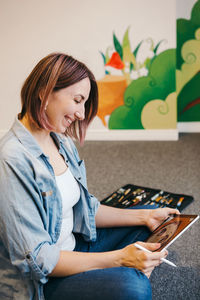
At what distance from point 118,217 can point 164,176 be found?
143 centimetres

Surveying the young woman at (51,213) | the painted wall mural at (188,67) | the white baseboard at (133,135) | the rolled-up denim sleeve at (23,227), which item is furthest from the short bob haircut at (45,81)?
the painted wall mural at (188,67)

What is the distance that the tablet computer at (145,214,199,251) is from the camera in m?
1.08

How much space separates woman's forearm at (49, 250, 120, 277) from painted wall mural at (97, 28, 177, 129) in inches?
107

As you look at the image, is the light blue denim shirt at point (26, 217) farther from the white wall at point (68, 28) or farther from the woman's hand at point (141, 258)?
the white wall at point (68, 28)

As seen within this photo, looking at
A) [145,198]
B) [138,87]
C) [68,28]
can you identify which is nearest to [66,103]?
[145,198]

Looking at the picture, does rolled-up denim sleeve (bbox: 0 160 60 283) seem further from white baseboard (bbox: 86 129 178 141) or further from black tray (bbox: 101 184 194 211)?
white baseboard (bbox: 86 129 178 141)

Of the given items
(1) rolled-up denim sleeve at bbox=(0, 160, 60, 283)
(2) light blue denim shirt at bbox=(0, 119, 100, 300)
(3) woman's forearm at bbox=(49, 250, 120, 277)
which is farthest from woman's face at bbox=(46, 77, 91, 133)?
(3) woman's forearm at bbox=(49, 250, 120, 277)

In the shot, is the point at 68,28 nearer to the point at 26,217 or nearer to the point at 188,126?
the point at 188,126

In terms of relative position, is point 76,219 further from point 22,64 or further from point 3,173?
point 22,64

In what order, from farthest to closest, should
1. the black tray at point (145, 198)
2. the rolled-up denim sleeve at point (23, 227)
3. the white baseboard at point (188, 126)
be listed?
the white baseboard at point (188, 126) < the black tray at point (145, 198) < the rolled-up denim sleeve at point (23, 227)

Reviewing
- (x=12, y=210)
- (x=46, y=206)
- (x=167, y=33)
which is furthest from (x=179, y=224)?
(x=167, y=33)

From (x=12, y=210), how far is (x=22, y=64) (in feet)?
10.7

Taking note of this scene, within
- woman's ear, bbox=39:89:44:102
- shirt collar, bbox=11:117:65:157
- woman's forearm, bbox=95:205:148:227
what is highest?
woman's ear, bbox=39:89:44:102

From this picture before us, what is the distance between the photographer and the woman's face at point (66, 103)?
1090 mm
